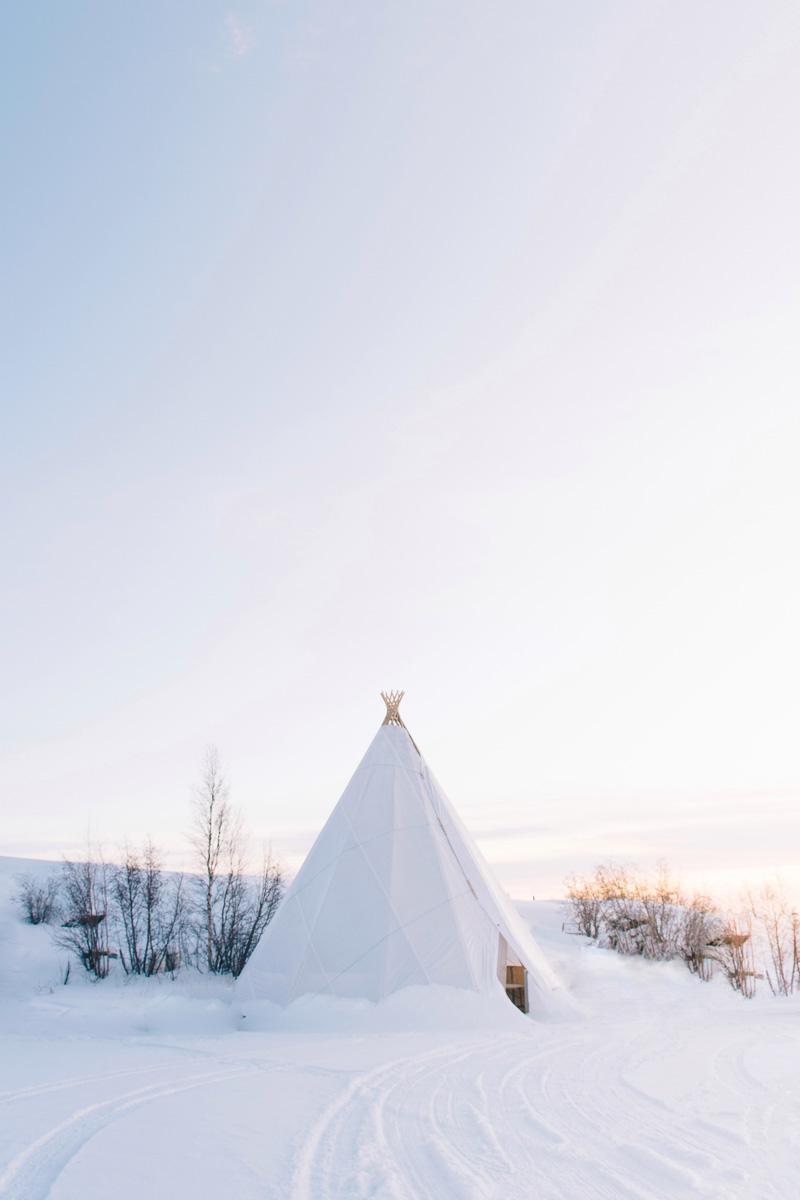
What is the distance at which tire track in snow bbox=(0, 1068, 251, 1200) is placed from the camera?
472cm

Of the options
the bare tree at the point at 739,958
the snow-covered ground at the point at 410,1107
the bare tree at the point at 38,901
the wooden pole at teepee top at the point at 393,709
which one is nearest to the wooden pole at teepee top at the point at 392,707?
the wooden pole at teepee top at the point at 393,709

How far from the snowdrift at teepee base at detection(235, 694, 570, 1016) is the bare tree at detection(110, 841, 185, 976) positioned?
9179mm

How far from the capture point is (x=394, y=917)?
13758mm

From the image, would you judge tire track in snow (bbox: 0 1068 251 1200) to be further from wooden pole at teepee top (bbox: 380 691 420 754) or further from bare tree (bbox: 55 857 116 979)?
bare tree (bbox: 55 857 116 979)

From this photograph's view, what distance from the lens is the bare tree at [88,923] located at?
2231 cm

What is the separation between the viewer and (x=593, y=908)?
1155 inches

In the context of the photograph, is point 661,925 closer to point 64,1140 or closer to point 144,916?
point 144,916

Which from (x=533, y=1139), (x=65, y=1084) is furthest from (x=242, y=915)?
(x=533, y=1139)

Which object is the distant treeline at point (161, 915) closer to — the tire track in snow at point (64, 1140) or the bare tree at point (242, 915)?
the bare tree at point (242, 915)

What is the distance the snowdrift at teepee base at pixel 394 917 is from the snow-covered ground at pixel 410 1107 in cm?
49

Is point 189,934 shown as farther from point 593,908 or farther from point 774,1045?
point 774,1045

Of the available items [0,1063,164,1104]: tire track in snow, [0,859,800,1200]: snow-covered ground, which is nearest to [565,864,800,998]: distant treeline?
[0,859,800,1200]: snow-covered ground

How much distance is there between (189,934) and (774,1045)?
61.4ft

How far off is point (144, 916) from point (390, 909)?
1549cm
